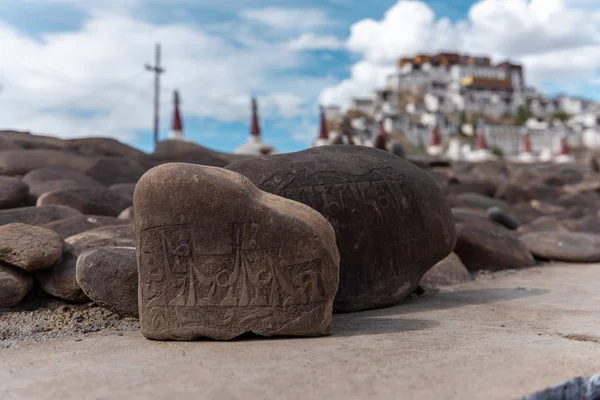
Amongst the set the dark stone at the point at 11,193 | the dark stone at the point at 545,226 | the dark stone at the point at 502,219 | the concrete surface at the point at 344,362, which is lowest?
the concrete surface at the point at 344,362

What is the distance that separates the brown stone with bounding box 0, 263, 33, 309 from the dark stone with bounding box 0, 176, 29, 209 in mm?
3111

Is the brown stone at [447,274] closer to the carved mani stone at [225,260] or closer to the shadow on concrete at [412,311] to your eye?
the shadow on concrete at [412,311]

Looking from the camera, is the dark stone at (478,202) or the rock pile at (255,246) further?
the dark stone at (478,202)

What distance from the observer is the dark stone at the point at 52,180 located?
26.3 feet

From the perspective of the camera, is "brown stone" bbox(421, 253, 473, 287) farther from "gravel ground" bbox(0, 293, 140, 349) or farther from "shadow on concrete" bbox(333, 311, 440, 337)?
"gravel ground" bbox(0, 293, 140, 349)

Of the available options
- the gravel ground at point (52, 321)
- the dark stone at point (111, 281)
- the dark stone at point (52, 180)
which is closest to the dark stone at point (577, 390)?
the gravel ground at point (52, 321)

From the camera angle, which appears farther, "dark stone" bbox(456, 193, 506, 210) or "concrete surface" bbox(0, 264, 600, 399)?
"dark stone" bbox(456, 193, 506, 210)

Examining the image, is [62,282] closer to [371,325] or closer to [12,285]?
[12,285]

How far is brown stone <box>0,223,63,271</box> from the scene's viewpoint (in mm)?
3928

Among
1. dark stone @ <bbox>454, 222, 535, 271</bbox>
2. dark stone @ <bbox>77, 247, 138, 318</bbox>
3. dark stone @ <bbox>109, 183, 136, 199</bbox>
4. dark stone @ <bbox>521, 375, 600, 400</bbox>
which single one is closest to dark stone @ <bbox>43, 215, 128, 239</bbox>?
dark stone @ <bbox>77, 247, 138, 318</bbox>

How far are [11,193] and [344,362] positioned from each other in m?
5.41

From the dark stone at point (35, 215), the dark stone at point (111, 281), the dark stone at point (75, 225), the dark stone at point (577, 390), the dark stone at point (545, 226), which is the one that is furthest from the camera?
the dark stone at point (545, 226)

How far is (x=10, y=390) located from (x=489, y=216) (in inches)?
298

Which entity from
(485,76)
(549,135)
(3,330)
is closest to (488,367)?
(3,330)
